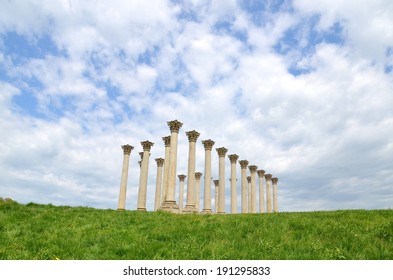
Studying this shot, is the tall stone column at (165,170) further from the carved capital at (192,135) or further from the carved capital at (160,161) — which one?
the carved capital at (160,161)

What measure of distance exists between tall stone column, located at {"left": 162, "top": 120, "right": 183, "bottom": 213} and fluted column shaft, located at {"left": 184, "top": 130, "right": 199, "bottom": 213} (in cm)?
175

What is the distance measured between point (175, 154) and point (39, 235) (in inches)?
977

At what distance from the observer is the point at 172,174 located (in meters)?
37.6

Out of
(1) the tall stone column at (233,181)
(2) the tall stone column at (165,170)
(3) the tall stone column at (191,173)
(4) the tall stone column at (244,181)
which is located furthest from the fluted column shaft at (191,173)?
(4) the tall stone column at (244,181)

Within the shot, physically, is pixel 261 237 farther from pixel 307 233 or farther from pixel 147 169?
pixel 147 169

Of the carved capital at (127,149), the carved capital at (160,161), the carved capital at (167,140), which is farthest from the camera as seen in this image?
the carved capital at (160,161)

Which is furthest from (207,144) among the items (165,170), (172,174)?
(172,174)

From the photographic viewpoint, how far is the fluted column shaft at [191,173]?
1512 inches

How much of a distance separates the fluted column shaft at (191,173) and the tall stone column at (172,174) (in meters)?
1.75

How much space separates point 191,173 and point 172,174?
9.91ft

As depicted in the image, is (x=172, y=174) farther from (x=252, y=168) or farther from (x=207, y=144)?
(x=252, y=168)

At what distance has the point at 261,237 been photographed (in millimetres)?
11977

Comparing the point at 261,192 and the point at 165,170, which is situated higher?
the point at 261,192
